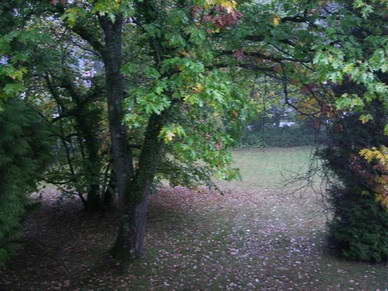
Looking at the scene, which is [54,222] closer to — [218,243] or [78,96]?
[78,96]

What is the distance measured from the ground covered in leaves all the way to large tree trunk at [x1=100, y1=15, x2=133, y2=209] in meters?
1.55

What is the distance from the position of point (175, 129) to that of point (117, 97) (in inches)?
110

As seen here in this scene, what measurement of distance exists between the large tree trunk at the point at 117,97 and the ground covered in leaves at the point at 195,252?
1553 millimetres

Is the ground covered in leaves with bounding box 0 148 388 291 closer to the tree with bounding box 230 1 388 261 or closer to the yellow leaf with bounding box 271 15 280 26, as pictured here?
the tree with bounding box 230 1 388 261

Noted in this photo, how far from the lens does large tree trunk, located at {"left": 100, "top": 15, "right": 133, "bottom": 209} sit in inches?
272

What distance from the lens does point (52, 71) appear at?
8.84 metres

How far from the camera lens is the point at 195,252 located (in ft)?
30.6

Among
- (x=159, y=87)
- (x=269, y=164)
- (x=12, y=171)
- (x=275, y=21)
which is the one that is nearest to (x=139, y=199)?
(x=12, y=171)

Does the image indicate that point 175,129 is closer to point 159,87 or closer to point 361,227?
point 159,87

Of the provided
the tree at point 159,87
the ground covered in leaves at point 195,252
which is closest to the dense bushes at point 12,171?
the tree at point 159,87

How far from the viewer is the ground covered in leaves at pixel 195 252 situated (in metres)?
7.78

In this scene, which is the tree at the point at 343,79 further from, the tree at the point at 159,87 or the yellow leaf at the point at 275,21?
the tree at the point at 159,87

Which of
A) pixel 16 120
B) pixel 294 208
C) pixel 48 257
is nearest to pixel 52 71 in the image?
pixel 16 120

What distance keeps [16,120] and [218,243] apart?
559 centimetres
